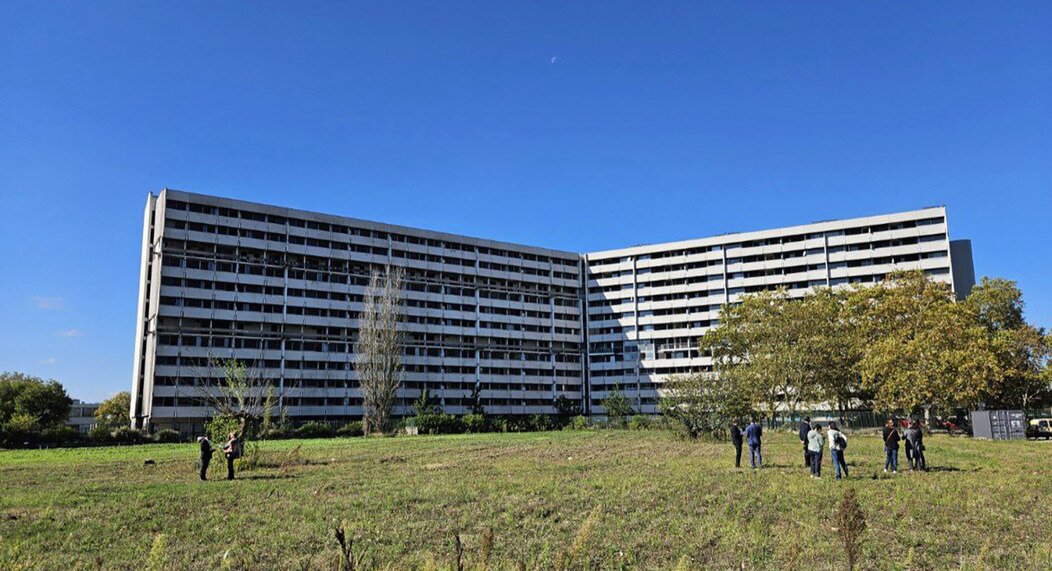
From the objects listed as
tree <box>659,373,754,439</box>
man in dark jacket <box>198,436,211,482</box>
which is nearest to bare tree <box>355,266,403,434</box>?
tree <box>659,373,754,439</box>

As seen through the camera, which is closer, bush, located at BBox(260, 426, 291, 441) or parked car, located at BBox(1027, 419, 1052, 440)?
parked car, located at BBox(1027, 419, 1052, 440)

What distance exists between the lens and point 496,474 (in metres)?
23.8

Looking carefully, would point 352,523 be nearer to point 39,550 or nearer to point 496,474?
point 39,550

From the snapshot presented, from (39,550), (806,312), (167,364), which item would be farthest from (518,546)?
(167,364)

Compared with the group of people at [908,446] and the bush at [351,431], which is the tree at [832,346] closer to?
the group of people at [908,446]

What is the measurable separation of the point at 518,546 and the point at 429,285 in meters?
90.9

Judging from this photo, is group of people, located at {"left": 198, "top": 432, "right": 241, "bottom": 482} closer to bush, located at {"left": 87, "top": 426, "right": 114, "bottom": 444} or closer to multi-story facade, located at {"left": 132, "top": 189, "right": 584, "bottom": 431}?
bush, located at {"left": 87, "top": 426, "right": 114, "bottom": 444}

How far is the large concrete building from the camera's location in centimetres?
8000

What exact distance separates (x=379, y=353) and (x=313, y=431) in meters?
14.6

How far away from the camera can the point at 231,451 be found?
24312 millimetres

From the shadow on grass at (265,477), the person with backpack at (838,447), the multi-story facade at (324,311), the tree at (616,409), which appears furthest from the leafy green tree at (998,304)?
the multi-story facade at (324,311)

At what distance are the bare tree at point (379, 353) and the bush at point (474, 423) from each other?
818 cm

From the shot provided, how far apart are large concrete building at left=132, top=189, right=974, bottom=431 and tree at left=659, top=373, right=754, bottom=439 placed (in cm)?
5313

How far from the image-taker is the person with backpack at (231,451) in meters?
24.0
